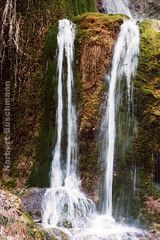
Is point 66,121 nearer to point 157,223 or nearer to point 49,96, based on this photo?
point 49,96

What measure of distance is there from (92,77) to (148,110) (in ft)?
5.44

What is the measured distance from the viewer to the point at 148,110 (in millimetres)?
10547

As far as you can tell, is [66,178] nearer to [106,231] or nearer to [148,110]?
[106,231]

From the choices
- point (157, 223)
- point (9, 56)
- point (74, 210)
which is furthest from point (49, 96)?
point (157, 223)

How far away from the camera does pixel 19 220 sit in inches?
270

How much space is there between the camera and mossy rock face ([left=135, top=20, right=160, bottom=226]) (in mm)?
10183

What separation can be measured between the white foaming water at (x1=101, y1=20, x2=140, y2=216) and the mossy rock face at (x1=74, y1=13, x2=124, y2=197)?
6.9 inches

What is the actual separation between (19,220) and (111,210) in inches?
139

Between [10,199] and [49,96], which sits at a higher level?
[49,96]

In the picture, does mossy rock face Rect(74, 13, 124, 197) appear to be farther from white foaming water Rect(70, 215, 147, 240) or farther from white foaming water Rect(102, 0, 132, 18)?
white foaming water Rect(102, 0, 132, 18)

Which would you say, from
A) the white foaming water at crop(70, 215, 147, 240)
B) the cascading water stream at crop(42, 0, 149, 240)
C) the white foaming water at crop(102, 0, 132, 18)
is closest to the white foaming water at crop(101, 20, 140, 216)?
the cascading water stream at crop(42, 0, 149, 240)

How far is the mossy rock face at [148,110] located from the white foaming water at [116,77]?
0.18 meters

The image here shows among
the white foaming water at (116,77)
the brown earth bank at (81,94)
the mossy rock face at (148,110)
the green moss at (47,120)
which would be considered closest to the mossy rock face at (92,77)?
the brown earth bank at (81,94)

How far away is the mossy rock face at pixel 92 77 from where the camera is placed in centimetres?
1082
